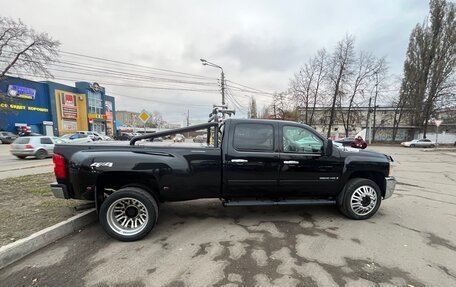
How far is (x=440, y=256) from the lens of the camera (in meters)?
3.25

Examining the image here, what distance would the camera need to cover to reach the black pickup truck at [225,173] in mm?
3645

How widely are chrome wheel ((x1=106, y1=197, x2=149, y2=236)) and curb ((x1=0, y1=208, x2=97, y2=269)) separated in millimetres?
834

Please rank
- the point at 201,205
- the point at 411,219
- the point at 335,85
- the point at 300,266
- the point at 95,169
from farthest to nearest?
1. the point at 335,85
2. the point at 201,205
3. the point at 411,219
4. the point at 95,169
5. the point at 300,266

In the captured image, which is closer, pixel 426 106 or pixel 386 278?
pixel 386 278

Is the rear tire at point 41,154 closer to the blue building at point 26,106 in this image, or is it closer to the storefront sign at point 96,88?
the blue building at point 26,106

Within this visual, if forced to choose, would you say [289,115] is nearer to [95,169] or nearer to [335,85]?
[335,85]

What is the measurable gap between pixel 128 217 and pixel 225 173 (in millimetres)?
1667

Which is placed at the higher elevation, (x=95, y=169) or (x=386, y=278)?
(x=95, y=169)

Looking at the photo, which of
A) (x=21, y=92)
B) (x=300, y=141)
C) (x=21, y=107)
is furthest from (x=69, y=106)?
(x=300, y=141)

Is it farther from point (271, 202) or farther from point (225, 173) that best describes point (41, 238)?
point (271, 202)

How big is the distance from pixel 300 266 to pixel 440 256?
2001mm

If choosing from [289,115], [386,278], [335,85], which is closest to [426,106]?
[335,85]

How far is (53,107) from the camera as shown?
36094 mm

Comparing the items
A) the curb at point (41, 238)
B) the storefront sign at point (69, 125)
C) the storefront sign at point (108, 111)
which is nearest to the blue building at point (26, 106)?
the storefront sign at point (69, 125)
